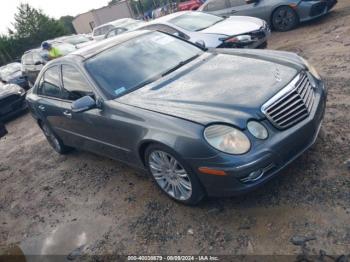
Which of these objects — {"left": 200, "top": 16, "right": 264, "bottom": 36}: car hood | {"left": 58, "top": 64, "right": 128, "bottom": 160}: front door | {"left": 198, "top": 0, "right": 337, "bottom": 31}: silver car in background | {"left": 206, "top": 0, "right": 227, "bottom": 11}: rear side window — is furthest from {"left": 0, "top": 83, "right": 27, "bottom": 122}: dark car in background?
{"left": 198, "top": 0, "right": 337, "bottom": 31}: silver car in background

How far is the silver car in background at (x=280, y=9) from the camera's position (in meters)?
9.30

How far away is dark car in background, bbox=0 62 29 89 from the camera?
1476cm

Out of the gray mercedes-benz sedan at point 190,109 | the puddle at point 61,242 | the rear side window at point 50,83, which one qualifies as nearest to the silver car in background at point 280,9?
the gray mercedes-benz sedan at point 190,109

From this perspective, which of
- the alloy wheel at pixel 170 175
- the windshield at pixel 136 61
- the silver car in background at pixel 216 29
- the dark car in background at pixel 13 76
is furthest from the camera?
the dark car in background at pixel 13 76

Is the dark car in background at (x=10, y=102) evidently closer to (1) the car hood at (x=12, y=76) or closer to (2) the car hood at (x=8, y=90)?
(2) the car hood at (x=8, y=90)

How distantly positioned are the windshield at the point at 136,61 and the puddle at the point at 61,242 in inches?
59.2

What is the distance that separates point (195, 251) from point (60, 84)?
3.02 metres

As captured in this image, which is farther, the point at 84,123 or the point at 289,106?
the point at 84,123

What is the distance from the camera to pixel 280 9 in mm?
9836

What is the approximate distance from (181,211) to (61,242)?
1371mm

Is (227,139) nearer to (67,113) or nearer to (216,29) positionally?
(67,113)

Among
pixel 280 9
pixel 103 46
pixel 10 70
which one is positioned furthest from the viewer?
pixel 10 70

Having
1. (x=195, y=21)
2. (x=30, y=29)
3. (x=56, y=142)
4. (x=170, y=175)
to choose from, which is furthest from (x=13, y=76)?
(x=30, y=29)

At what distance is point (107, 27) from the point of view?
1505 cm
